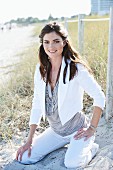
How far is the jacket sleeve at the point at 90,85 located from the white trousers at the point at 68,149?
39cm

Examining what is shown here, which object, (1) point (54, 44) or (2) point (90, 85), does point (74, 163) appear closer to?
(2) point (90, 85)

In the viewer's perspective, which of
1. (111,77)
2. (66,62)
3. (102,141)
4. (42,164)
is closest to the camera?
(66,62)

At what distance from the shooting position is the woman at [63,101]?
3.10 m

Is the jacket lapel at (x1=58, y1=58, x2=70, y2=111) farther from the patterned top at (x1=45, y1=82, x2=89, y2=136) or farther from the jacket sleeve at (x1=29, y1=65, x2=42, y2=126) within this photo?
the jacket sleeve at (x1=29, y1=65, x2=42, y2=126)

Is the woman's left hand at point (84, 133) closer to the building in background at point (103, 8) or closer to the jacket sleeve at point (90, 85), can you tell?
the jacket sleeve at point (90, 85)

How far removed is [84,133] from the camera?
3.16 metres

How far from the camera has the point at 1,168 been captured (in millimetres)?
3320

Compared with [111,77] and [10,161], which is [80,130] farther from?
[111,77]

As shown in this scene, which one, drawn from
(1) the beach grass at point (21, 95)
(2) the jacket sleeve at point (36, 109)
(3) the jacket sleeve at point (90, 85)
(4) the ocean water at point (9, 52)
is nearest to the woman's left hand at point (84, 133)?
(3) the jacket sleeve at point (90, 85)

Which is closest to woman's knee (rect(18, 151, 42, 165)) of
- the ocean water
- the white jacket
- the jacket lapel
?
the white jacket

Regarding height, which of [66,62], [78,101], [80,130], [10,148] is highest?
[66,62]

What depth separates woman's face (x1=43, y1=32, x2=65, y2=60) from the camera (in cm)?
310

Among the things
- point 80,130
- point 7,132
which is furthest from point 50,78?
point 7,132

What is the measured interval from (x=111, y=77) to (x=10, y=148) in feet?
4.34
